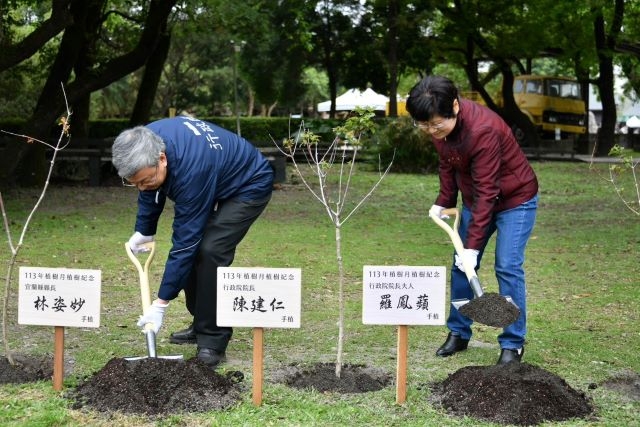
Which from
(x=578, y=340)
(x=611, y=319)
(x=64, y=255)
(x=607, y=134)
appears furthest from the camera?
(x=607, y=134)

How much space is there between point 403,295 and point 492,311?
51 centimetres

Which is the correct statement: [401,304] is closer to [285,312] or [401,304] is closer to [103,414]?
[285,312]

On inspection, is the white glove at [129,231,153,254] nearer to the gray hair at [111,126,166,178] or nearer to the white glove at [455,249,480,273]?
the gray hair at [111,126,166,178]

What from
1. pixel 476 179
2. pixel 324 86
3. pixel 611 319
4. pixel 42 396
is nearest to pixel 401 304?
pixel 476 179

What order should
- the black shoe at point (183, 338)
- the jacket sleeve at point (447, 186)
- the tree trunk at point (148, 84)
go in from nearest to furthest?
the jacket sleeve at point (447, 186) < the black shoe at point (183, 338) < the tree trunk at point (148, 84)

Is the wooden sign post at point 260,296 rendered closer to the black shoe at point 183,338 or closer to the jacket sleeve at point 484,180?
the jacket sleeve at point 484,180

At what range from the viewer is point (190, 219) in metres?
5.09

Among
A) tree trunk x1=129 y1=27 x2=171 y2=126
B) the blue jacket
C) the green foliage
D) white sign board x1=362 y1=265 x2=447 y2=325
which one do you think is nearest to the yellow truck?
the green foliage

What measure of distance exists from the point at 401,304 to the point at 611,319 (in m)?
2.99

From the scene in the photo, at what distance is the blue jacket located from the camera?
5035mm

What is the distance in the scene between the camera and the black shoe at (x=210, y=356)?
5.52m

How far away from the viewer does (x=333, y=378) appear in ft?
17.4

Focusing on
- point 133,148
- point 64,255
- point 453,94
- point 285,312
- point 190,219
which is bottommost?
point 64,255

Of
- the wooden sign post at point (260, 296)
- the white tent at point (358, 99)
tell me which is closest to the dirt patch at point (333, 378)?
the wooden sign post at point (260, 296)
